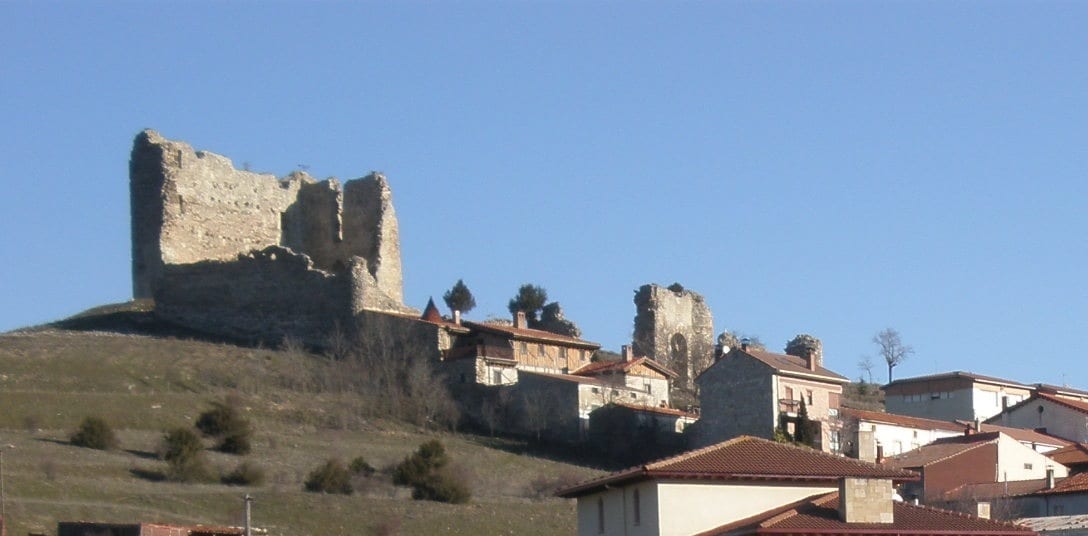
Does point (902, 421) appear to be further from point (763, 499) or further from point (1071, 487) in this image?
point (763, 499)

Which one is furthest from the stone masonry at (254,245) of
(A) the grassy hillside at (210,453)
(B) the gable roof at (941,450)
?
(B) the gable roof at (941,450)

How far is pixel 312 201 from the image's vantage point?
8856cm

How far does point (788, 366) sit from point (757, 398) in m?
2.46

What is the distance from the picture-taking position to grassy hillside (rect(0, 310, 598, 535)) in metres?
47.8

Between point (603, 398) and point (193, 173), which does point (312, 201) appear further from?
point (603, 398)

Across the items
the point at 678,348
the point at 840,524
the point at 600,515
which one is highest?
the point at 678,348

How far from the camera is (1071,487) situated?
159 ft

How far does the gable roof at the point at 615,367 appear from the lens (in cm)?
7456

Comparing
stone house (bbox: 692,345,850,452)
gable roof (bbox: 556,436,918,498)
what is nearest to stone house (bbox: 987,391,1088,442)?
stone house (bbox: 692,345,850,452)

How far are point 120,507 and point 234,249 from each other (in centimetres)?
3842

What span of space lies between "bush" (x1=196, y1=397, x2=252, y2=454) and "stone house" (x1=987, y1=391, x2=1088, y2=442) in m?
26.8

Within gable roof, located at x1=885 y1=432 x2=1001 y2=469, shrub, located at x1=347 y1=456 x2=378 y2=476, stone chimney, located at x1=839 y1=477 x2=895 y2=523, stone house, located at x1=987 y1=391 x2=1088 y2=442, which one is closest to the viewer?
stone chimney, located at x1=839 y1=477 x2=895 y2=523

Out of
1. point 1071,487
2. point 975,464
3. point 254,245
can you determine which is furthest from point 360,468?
point 254,245

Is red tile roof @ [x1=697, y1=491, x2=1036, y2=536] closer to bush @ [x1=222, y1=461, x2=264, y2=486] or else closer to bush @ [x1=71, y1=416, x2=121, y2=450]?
bush @ [x1=222, y1=461, x2=264, y2=486]
